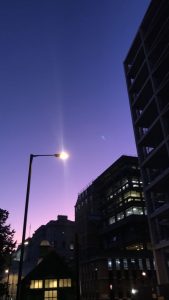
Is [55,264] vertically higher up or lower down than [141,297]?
higher up

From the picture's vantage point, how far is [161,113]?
4447cm

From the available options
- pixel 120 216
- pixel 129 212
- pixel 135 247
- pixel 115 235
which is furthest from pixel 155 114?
pixel 115 235

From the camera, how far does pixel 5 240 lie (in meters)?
37.3

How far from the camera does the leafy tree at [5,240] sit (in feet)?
120

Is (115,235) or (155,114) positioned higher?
(155,114)

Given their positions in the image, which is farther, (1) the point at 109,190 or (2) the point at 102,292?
(1) the point at 109,190

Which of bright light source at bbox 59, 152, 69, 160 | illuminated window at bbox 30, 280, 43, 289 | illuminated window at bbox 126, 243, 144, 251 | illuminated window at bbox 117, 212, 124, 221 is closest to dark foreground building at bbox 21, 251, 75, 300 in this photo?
illuminated window at bbox 30, 280, 43, 289

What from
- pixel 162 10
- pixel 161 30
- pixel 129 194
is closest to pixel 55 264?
pixel 161 30

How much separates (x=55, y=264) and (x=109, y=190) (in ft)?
239

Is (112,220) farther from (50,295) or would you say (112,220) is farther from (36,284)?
(36,284)

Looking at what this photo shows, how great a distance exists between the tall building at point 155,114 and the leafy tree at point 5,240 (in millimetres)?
22356

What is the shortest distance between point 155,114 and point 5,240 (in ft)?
110

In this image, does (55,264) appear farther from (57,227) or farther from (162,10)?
(57,227)

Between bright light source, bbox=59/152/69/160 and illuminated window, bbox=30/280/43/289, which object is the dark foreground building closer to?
illuminated window, bbox=30/280/43/289
